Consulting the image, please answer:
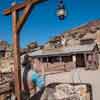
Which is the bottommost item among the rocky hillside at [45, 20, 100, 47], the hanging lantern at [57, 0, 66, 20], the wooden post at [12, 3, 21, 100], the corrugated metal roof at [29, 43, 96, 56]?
the wooden post at [12, 3, 21, 100]

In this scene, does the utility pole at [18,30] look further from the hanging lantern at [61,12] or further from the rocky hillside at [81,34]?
the rocky hillside at [81,34]

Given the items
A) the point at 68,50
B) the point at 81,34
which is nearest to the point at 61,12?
the point at 68,50

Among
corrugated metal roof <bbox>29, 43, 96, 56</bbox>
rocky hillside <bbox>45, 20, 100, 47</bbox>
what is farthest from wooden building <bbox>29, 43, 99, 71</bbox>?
rocky hillside <bbox>45, 20, 100, 47</bbox>

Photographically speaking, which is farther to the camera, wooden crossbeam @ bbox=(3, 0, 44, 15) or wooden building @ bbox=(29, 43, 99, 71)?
wooden building @ bbox=(29, 43, 99, 71)

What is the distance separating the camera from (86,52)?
1592 inches

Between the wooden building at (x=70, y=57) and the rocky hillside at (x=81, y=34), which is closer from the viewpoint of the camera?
the wooden building at (x=70, y=57)

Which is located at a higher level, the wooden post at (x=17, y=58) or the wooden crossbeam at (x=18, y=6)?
the wooden crossbeam at (x=18, y=6)

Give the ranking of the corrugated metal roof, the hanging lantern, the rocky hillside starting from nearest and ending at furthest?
the hanging lantern, the corrugated metal roof, the rocky hillside

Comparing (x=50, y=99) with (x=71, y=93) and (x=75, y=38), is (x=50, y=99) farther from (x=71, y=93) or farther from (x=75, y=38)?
(x=75, y=38)

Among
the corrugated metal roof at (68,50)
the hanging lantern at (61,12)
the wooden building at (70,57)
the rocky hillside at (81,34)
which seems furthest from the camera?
the rocky hillside at (81,34)

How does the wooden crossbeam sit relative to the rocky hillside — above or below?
below

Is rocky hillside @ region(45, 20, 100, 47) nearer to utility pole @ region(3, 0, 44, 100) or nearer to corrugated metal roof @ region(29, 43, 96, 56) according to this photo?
corrugated metal roof @ region(29, 43, 96, 56)

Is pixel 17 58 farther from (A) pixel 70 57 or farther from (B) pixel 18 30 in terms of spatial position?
(A) pixel 70 57

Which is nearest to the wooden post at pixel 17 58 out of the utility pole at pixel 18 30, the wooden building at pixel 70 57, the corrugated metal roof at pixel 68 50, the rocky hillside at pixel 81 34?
the utility pole at pixel 18 30
